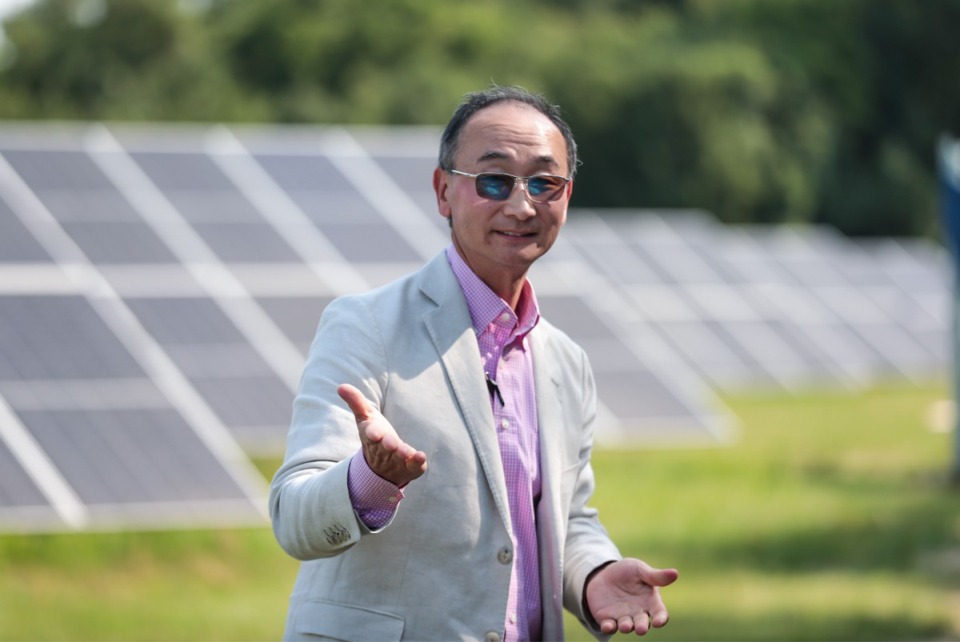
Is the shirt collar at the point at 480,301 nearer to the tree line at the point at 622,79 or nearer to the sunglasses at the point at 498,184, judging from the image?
the sunglasses at the point at 498,184

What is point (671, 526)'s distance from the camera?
490 inches

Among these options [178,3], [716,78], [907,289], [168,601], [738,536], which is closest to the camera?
Answer: [168,601]

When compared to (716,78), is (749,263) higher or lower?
lower

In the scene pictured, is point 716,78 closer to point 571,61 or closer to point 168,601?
point 571,61

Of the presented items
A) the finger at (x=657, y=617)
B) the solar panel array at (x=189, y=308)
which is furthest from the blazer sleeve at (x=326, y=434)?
the solar panel array at (x=189, y=308)

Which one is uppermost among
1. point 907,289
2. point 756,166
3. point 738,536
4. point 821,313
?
point 756,166

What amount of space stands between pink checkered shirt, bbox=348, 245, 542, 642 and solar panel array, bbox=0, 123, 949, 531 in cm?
611

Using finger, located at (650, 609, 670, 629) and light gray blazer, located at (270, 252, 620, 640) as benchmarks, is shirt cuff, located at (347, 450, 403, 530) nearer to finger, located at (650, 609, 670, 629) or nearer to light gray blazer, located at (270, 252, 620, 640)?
light gray blazer, located at (270, 252, 620, 640)

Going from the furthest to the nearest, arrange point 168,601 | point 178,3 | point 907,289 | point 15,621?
point 178,3 < point 907,289 < point 168,601 < point 15,621

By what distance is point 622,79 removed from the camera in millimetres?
57125

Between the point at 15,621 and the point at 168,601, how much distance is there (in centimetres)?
96

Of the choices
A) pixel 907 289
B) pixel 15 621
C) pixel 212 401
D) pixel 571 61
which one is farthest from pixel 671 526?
pixel 571 61

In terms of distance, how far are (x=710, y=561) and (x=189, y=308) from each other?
446cm

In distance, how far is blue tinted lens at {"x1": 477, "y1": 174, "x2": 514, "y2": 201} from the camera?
3.80 meters
